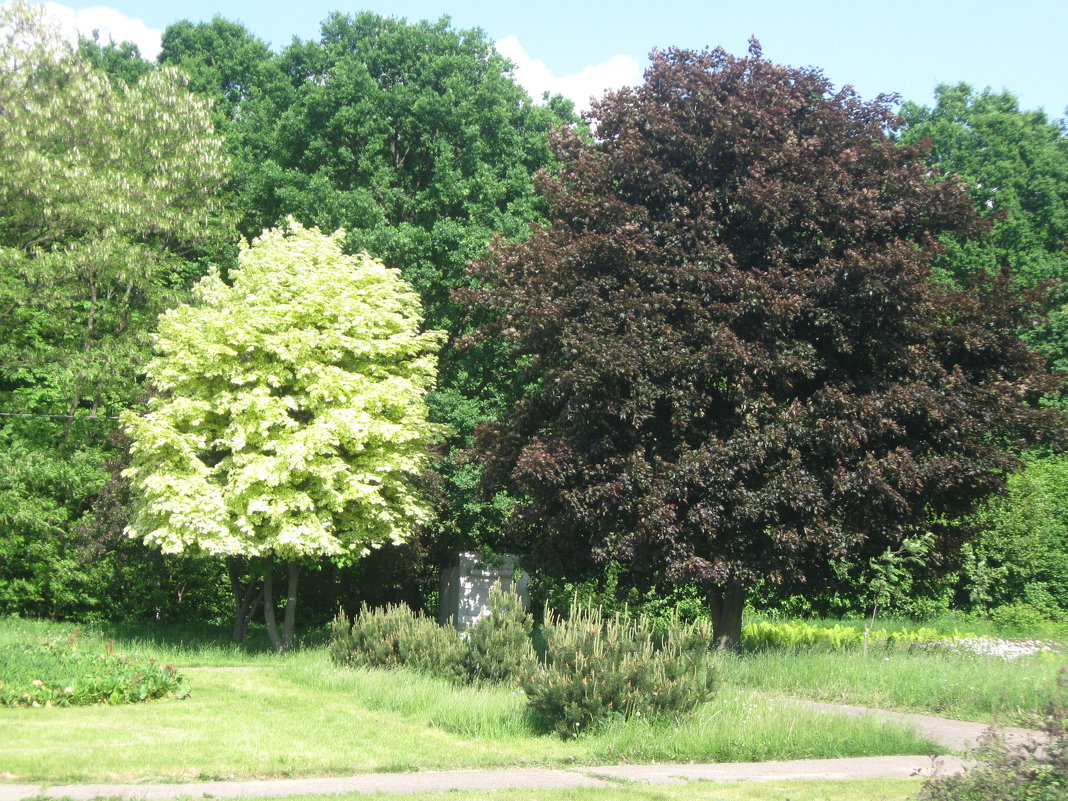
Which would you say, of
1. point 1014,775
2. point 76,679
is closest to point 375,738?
point 76,679

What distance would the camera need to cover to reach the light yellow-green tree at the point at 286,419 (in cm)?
1717

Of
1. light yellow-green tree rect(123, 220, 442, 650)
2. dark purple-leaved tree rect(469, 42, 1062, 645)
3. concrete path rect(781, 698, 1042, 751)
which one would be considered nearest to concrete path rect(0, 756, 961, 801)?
concrete path rect(781, 698, 1042, 751)

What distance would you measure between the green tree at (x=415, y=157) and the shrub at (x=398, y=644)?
7.45 meters

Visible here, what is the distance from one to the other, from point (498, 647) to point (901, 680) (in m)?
5.23

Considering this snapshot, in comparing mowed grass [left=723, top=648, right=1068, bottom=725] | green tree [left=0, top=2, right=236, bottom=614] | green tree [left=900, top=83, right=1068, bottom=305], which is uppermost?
green tree [left=900, top=83, right=1068, bottom=305]

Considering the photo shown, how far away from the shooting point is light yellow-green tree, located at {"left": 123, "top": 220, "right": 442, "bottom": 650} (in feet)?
56.3

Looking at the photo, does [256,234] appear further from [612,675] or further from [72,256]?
[612,675]

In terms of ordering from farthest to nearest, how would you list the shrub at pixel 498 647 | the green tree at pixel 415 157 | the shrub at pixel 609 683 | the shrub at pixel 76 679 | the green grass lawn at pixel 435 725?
the green tree at pixel 415 157 → the shrub at pixel 498 647 → the shrub at pixel 76 679 → the shrub at pixel 609 683 → the green grass lawn at pixel 435 725

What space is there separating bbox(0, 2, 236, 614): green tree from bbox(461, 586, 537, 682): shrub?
1078 centimetres

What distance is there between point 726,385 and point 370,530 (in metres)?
7.35

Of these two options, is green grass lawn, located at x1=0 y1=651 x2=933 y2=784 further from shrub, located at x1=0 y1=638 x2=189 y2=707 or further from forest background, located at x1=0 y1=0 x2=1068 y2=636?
forest background, located at x1=0 y1=0 x2=1068 y2=636

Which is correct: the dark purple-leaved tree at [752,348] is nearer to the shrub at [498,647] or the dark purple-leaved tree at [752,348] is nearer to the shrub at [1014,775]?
the shrub at [498,647]

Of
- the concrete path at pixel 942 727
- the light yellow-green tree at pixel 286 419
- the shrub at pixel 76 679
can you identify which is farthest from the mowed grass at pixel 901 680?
the light yellow-green tree at pixel 286 419

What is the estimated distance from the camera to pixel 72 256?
2220 centimetres
